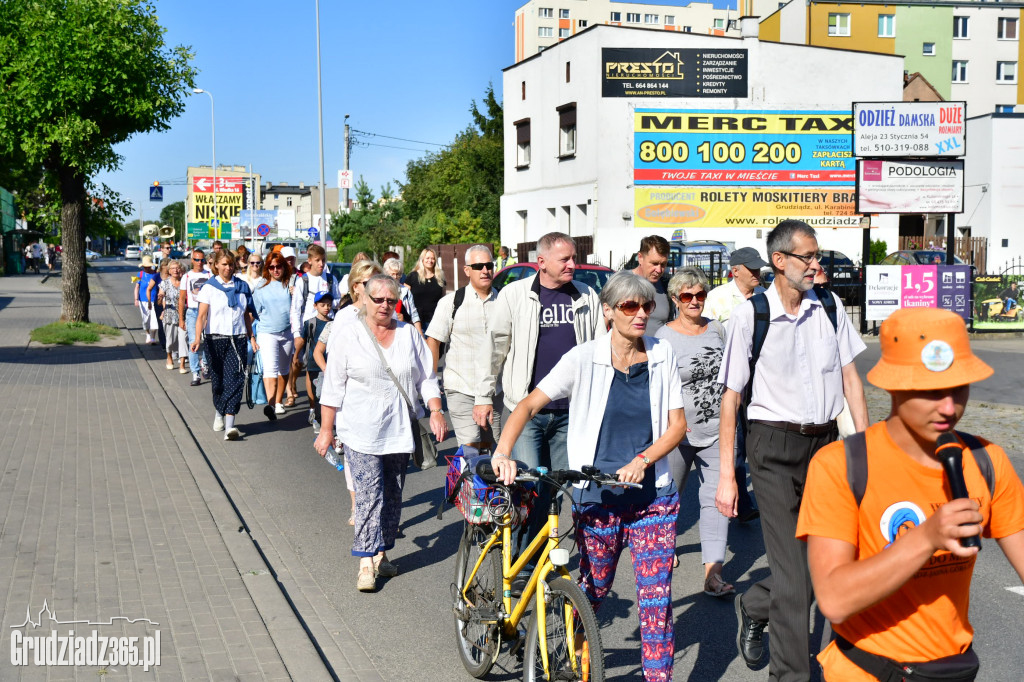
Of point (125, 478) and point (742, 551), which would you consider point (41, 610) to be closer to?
point (125, 478)

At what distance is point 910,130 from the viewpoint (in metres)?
21.3

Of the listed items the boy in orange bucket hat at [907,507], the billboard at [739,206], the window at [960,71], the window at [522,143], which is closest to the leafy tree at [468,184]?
the window at [522,143]

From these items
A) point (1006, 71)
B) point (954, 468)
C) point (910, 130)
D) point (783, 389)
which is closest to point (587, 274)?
point (910, 130)

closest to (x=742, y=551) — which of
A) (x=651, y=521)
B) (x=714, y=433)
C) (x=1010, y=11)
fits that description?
(x=714, y=433)

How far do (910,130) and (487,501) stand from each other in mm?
19522

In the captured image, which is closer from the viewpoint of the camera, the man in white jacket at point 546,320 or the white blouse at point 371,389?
the man in white jacket at point 546,320

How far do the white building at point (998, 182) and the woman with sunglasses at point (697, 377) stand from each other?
41227 millimetres

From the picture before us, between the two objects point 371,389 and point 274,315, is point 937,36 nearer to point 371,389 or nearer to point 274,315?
point 274,315

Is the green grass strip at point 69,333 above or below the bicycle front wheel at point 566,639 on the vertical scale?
below

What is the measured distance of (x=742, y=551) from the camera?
682cm

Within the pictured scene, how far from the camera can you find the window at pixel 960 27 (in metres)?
60.7

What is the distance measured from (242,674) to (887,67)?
42898 mm

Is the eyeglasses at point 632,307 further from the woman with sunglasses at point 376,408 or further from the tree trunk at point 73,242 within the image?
the tree trunk at point 73,242

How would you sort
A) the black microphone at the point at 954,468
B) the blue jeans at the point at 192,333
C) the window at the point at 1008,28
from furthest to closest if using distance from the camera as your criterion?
the window at the point at 1008,28 < the blue jeans at the point at 192,333 < the black microphone at the point at 954,468
